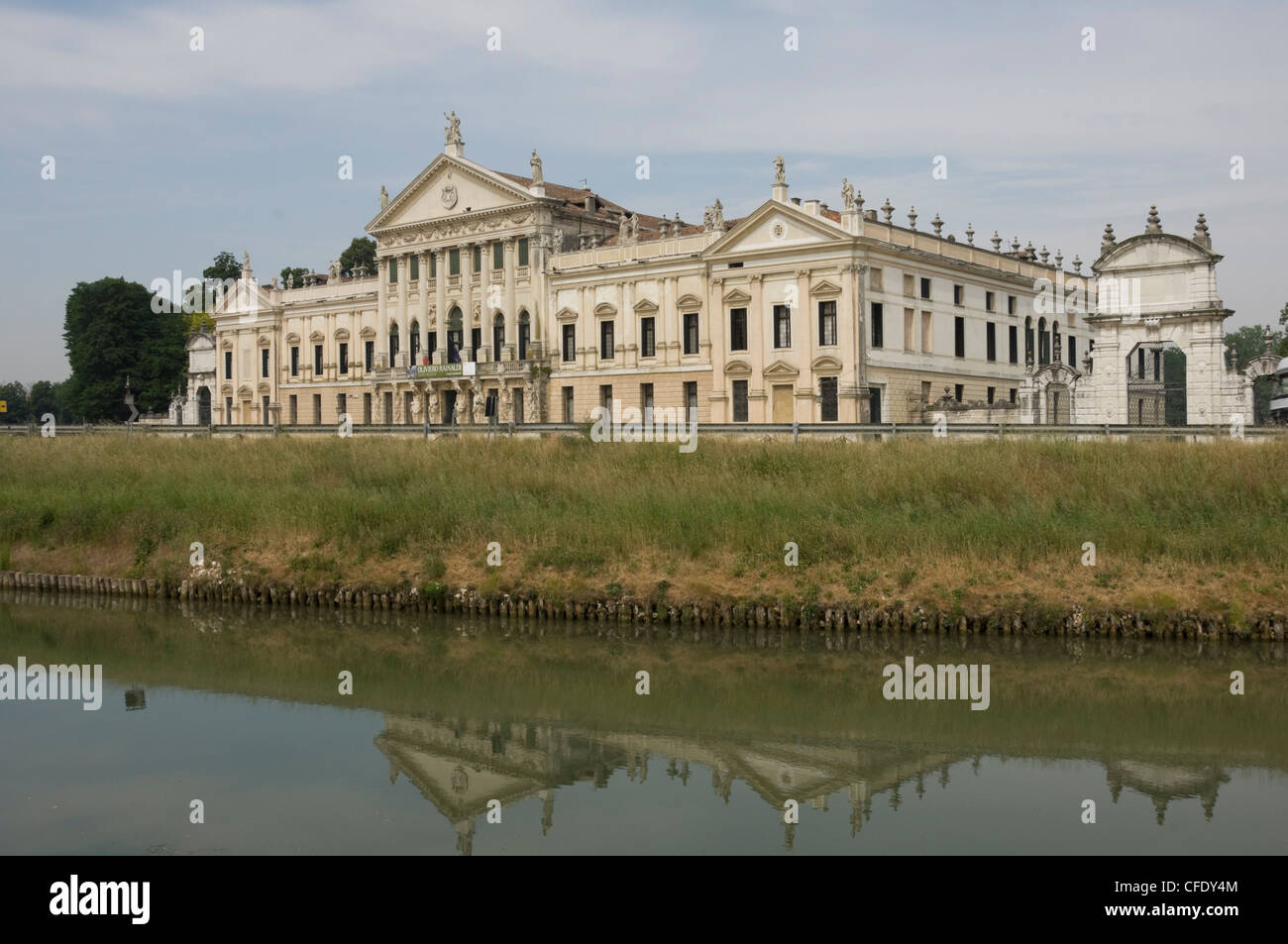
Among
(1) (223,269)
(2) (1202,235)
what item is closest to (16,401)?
(1) (223,269)

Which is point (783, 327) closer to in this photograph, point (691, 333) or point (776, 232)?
point (776, 232)

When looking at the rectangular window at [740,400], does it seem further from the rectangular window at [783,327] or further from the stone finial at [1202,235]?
the stone finial at [1202,235]

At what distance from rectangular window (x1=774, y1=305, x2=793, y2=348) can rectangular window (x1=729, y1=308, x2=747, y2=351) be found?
4.71ft

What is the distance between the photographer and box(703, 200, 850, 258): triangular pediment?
43.0 meters

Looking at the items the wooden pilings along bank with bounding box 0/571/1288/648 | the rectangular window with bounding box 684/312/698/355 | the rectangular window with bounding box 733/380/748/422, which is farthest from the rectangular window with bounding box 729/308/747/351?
the wooden pilings along bank with bounding box 0/571/1288/648

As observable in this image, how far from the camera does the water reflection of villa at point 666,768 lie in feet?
37.4

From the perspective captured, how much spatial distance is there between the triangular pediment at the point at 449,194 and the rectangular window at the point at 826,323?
586 inches

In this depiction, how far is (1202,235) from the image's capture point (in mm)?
32156

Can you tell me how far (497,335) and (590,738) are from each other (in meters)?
43.2

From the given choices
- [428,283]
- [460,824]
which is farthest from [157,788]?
[428,283]

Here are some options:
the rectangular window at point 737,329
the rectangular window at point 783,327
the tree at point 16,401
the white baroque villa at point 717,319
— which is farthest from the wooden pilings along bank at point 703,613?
the tree at point 16,401

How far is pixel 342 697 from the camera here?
15.7 meters

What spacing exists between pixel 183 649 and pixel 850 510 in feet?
37.6
